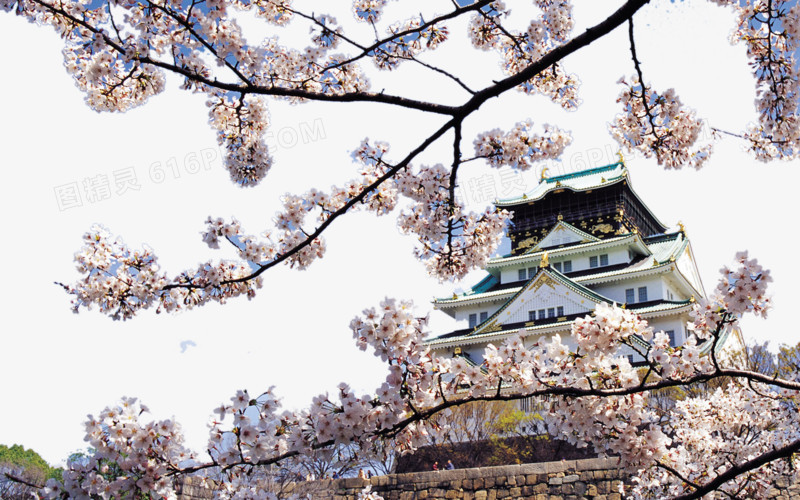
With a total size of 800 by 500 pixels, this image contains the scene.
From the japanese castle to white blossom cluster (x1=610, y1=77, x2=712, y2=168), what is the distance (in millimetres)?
17359

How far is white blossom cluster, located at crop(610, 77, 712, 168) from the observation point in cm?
601

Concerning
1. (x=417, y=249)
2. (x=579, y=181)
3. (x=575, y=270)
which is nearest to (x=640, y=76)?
(x=417, y=249)

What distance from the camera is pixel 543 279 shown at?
26375 millimetres

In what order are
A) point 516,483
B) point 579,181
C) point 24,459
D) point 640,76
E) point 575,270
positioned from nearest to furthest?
point 640,76 < point 516,483 < point 575,270 < point 579,181 < point 24,459

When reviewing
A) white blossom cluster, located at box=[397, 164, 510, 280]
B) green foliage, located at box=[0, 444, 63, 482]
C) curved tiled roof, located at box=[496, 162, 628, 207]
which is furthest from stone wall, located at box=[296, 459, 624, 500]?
green foliage, located at box=[0, 444, 63, 482]

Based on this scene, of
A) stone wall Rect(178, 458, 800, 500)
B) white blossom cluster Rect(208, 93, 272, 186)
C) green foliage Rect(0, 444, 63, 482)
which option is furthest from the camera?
green foliage Rect(0, 444, 63, 482)

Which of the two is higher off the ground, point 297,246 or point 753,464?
point 297,246

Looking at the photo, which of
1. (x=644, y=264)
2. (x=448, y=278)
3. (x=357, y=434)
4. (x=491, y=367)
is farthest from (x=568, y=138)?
(x=644, y=264)

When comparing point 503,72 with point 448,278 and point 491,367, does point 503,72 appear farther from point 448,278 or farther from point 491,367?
point 491,367

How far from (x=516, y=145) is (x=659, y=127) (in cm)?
154

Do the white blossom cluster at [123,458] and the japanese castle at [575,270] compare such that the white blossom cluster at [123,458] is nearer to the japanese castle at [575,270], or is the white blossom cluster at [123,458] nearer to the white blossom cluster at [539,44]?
the white blossom cluster at [539,44]

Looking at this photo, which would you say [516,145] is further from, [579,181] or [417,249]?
[579,181]

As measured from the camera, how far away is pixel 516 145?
5867mm

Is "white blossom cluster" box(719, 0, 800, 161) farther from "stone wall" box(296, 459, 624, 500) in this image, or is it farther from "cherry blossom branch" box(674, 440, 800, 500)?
"stone wall" box(296, 459, 624, 500)
